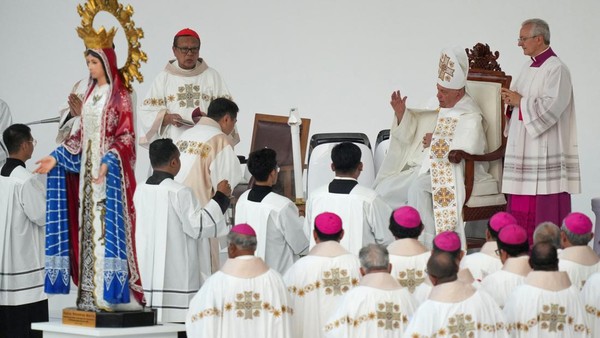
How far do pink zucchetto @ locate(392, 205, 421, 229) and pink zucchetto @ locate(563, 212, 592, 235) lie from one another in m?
0.99

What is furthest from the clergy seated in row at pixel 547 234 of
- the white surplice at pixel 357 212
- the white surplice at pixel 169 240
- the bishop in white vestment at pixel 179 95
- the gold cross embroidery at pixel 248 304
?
the bishop in white vestment at pixel 179 95

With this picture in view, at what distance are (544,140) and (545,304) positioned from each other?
338cm

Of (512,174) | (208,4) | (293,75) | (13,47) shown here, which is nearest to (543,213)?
(512,174)

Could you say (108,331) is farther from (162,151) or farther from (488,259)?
(488,259)

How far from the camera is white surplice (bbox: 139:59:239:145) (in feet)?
42.2

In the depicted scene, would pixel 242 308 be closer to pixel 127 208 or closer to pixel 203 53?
pixel 127 208

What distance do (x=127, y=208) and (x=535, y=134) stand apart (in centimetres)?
341

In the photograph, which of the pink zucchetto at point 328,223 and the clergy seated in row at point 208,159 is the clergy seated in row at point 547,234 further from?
the clergy seated in row at point 208,159

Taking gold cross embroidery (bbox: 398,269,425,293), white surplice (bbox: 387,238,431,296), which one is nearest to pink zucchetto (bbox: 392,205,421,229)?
white surplice (bbox: 387,238,431,296)

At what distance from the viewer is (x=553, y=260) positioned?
8.50m

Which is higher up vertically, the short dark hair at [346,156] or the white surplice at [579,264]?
the short dark hair at [346,156]

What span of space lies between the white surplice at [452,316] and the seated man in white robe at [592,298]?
121 centimetres

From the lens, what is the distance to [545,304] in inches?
335

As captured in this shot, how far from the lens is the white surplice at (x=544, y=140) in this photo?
11.6 meters
